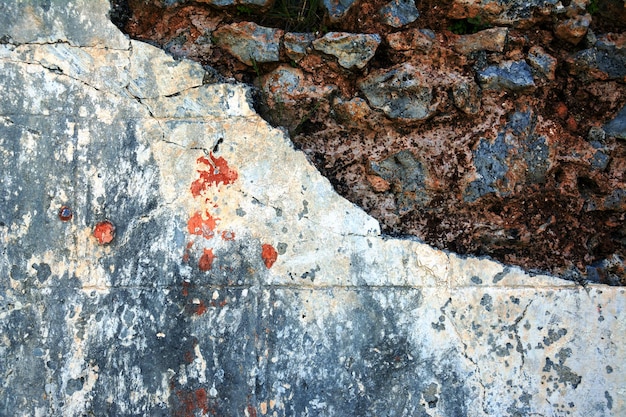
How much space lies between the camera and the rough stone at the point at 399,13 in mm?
2256

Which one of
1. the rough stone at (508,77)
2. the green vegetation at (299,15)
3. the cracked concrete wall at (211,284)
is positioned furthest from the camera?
the green vegetation at (299,15)

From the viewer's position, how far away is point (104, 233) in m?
2.20

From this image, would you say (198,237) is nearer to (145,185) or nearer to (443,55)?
(145,185)

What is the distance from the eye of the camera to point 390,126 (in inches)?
90.3

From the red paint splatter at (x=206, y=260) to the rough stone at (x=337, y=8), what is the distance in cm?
102

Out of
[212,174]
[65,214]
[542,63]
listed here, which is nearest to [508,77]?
[542,63]

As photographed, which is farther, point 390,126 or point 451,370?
point 390,126

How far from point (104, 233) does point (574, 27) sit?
6.35 feet

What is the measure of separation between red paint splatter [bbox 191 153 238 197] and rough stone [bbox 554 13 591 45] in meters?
1.36

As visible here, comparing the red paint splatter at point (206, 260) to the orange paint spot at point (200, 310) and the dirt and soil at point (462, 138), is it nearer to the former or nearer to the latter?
the orange paint spot at point (200, 310)

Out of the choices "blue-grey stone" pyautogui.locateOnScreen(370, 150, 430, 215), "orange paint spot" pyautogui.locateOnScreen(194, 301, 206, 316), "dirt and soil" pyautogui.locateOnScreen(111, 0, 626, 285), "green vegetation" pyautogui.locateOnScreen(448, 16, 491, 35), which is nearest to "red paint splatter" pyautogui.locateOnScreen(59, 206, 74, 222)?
"orange paint spot" pyautogui.locateOnScreen(194, 301, 206, 316)

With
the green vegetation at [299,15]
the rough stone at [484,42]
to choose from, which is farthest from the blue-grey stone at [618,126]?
the green vegetation at [299,15]

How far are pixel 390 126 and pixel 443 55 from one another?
34cm

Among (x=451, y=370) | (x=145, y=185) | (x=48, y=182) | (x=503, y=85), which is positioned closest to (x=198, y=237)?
(x=145, y=185)
